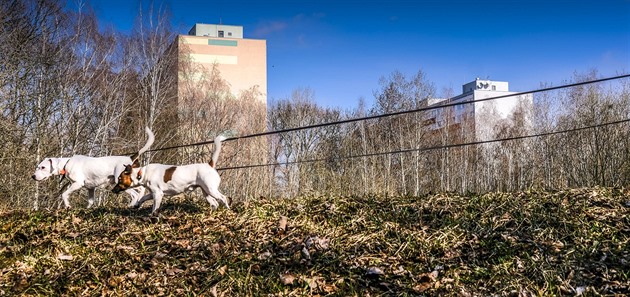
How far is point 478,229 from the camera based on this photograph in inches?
214

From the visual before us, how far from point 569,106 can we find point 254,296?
30.9 metres

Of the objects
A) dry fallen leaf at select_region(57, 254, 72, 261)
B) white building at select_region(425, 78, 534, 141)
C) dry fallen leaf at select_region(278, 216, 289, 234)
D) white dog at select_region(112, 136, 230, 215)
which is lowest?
dry fallen leaf at select_region(57, 254, 72, 261)

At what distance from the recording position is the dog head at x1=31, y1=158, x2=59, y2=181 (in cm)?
855

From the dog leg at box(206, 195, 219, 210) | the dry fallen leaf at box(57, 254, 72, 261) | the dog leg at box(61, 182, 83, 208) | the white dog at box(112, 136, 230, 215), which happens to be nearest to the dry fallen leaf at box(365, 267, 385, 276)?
the white dog at box(112, 136, 230, 215)

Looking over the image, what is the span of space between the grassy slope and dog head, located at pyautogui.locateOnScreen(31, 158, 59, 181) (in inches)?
76.2

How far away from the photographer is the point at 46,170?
8602 millimetres

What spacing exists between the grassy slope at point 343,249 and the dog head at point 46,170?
1935mm

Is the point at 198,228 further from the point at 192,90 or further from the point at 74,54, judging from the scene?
the point at 192,90

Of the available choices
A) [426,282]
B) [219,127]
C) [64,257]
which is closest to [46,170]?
[64,257]

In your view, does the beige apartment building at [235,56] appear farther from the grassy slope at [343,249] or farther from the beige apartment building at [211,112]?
the grassy slope at [343,249]

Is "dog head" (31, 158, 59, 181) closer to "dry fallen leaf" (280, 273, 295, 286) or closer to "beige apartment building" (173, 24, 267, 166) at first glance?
"dry fallen leaf" (280, 273, 295, 286)

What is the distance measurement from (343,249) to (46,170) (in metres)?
5.60

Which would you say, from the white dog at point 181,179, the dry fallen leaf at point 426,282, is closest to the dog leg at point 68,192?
the white dog at point 181,179

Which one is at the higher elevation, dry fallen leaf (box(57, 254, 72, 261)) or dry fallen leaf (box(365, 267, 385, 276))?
dry fallen leaf (box(57, 254, 72, 261))
